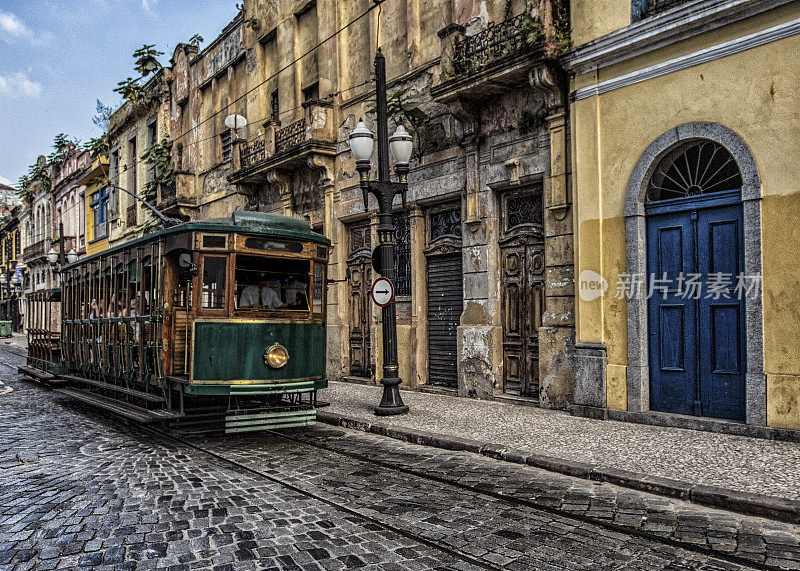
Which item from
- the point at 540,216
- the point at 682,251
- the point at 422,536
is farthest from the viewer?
the point at 540,216

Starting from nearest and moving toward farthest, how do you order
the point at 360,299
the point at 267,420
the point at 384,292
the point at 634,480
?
the point at 634,480 → the point at 267,420 → the point at 384,292 → the point at 360,299

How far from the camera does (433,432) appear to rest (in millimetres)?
8727

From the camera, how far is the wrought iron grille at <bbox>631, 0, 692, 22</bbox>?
9089 millimetres

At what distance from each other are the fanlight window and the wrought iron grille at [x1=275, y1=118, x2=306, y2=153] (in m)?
9.80

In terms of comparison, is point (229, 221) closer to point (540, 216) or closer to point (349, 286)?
point (540, 216)

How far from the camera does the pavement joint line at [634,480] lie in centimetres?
532

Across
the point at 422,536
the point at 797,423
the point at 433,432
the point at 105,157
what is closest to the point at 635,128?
the point at 797,423

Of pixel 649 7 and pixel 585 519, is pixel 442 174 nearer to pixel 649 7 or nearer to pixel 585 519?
pixel 649 7

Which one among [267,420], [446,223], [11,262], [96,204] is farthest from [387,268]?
[11,262]

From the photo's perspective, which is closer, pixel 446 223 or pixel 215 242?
pixel 215 242

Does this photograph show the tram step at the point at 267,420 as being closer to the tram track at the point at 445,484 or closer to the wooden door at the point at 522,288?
the tram track at the point at 445,484

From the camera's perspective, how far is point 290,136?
17.5 meters

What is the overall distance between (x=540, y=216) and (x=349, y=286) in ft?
20.9

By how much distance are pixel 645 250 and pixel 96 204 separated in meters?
36.0
